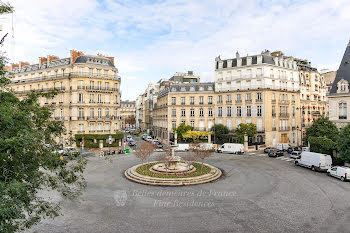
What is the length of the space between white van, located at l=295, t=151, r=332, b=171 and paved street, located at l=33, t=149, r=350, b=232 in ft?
5.72

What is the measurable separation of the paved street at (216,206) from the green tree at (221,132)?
21.3m

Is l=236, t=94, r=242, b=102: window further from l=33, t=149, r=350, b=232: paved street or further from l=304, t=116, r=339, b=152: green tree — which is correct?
l=33, t=149, r=350, b=232: paved street

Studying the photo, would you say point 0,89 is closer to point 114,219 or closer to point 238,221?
point 114,219

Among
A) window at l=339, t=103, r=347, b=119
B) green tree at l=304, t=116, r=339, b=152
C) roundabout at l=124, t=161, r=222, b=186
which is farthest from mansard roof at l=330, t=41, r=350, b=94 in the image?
roundabout at l=124, t=161, r=222, b=186

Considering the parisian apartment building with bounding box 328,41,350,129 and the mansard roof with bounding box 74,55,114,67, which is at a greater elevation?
the mansard roof with bounding box 74,55,114,67

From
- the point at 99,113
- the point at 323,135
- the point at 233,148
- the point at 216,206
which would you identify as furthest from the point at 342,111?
the point at 99,113

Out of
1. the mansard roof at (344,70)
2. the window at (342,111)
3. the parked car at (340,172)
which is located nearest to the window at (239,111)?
the mansard roof at (344,70)

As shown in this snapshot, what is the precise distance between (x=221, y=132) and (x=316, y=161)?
66.3 ft

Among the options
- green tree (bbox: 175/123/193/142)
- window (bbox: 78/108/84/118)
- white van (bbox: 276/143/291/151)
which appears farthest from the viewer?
green tree (bbox: 175/123/193/142)

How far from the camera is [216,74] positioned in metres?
45.6

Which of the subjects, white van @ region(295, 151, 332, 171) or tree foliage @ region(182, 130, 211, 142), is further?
tree foliage @ region(182, 130, 211, 142)

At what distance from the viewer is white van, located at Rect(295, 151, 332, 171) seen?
2225cm

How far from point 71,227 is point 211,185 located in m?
10.9

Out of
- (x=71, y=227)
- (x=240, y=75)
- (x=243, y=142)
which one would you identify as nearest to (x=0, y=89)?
(x=71, y=227)
